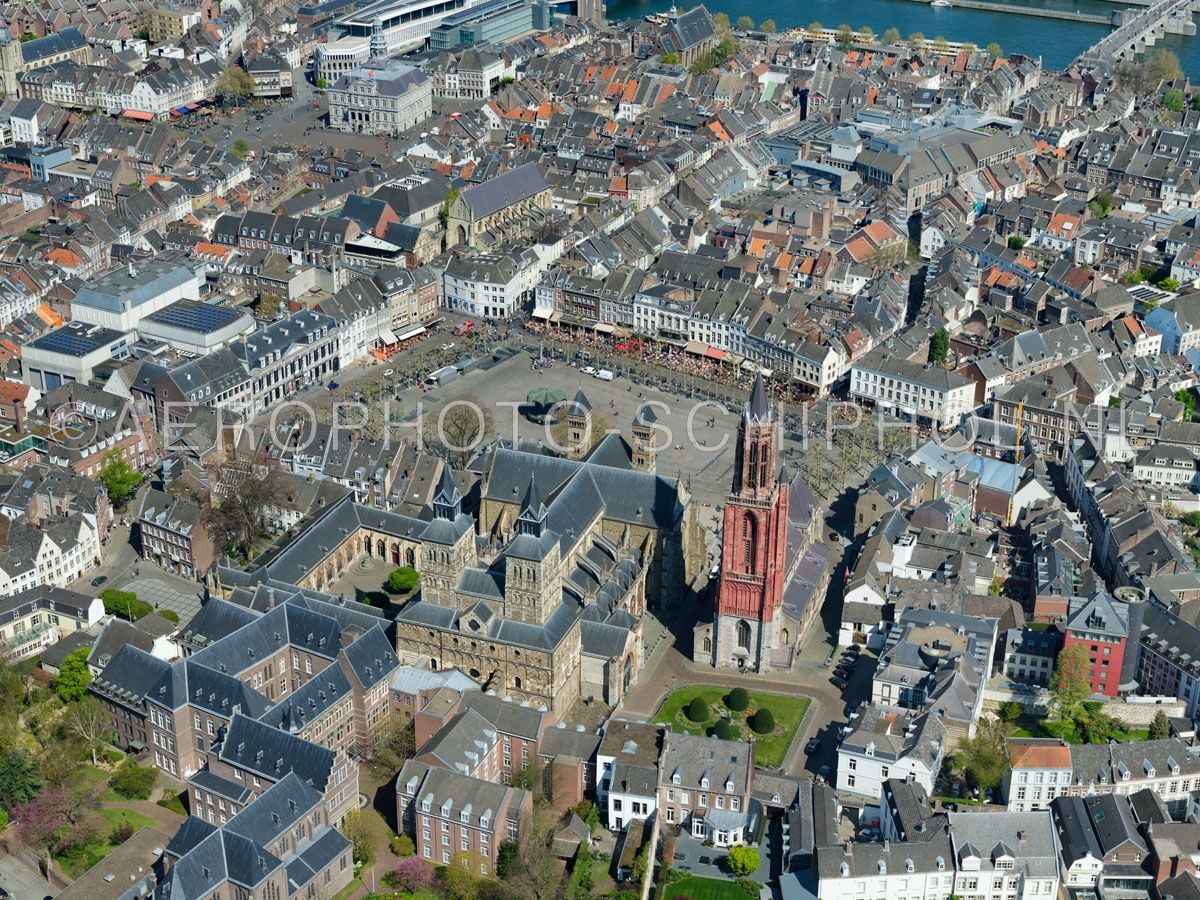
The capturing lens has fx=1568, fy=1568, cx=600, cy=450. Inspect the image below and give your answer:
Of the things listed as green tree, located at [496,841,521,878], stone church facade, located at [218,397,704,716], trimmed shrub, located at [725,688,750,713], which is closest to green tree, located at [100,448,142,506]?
stone church facade, located at [218,397,704,716]

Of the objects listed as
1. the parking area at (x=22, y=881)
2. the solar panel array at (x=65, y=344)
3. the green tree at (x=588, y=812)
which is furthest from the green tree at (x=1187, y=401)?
the parking area at (x=22, y=881)

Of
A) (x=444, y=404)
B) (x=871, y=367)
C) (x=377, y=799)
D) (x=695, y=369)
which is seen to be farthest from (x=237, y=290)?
(x=377, y=799)

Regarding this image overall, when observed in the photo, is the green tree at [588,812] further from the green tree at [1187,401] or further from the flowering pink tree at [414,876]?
the green tree at [1187,401]

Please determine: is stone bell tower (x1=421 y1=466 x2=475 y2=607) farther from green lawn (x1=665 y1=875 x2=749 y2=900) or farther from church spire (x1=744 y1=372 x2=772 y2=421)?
green lawn (x1=665 y1=875 x2=749 y2=900)

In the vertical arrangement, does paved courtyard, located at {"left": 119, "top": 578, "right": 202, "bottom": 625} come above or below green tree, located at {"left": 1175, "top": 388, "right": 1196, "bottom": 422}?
below

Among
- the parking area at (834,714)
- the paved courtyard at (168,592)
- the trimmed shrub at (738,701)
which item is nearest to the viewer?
the parking area at (834,714)

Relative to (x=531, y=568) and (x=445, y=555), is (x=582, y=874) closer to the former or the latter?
(x=531, y=568)

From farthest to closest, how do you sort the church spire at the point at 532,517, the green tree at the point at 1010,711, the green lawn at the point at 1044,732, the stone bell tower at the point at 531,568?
the green tree at the point at 1010,711, the church spire at the point at 532,517, the stone bell tower at the point at 531,568, the green lawn at the point at 1044,732
